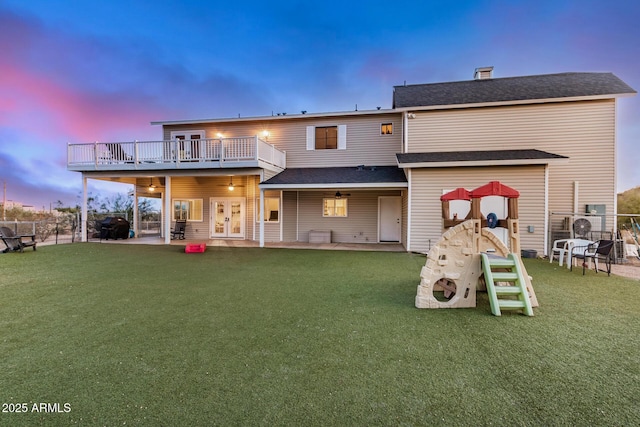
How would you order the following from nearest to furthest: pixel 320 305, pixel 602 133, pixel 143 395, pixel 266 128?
pixel 143 395 < pixel 320 305 < pixel 602 133 < pixel 266 128

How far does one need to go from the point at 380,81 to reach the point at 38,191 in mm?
31635

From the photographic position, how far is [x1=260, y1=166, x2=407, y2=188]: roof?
1051 cm

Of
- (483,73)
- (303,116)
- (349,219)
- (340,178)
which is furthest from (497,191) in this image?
(483,73)

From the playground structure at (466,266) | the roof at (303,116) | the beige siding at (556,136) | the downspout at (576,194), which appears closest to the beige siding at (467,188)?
the beige siding at (556,136)

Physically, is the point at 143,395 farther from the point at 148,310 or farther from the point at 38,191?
the point at 38,191

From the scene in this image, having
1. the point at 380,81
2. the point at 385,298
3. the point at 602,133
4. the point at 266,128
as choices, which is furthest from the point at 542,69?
the point at 385,298

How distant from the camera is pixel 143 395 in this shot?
211 centimetres

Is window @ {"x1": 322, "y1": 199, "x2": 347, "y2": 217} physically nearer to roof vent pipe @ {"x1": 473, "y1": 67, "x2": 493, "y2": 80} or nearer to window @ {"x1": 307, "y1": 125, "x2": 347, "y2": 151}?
window @ {"x1": 307, "y1": 125, "x2": 347, "y2": 151}

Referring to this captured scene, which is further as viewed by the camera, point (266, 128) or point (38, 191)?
point (38, 191)

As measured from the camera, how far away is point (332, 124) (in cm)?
1290

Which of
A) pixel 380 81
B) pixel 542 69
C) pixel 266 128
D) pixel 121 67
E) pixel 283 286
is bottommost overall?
pixel 283 286

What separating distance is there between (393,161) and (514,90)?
5.28 metres

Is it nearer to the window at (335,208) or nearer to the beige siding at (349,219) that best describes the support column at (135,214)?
the beige siding at (349,219)

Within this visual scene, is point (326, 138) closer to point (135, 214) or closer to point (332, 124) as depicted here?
point (332, 124)
